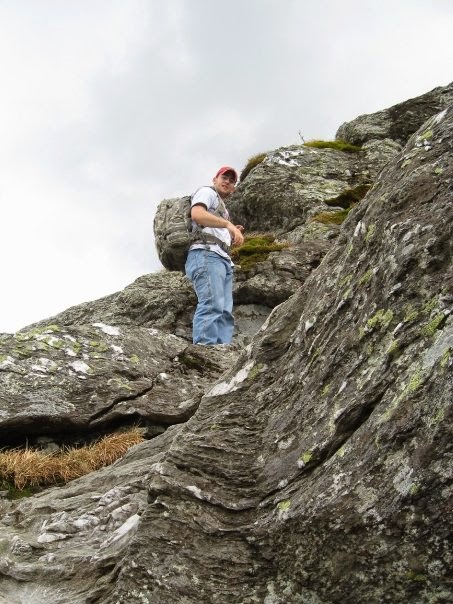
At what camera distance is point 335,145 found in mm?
26844

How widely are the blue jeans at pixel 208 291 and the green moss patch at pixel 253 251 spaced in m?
3.95

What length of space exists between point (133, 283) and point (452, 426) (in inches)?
664

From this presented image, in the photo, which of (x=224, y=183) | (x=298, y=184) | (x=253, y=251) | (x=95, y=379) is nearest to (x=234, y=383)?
(x=95, y=379)

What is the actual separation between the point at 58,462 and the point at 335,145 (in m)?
18.7

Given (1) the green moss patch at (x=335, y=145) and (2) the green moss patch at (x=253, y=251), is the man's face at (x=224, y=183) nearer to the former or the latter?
(2) the green moss patch at (x=253, y=251)

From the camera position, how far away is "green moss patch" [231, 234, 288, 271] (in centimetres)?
1963

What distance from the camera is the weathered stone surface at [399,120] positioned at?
27000 mm

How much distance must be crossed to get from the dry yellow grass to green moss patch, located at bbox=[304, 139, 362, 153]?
17.2 m

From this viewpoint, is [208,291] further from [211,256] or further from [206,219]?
[206,219]

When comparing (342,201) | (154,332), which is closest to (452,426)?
(154,332)

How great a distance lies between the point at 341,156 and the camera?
2586cm

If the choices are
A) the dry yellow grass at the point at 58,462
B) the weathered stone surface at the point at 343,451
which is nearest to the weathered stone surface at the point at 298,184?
the dry yellow grass at the point at 58,462

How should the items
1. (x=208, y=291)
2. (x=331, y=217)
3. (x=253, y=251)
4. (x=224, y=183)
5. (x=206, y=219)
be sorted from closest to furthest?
(x=206, y=219) < (x=208, y=291) < (x=224, y=183) < (x=253, y=251) < (x=331, y=217)

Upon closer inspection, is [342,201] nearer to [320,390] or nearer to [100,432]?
[100,432]
